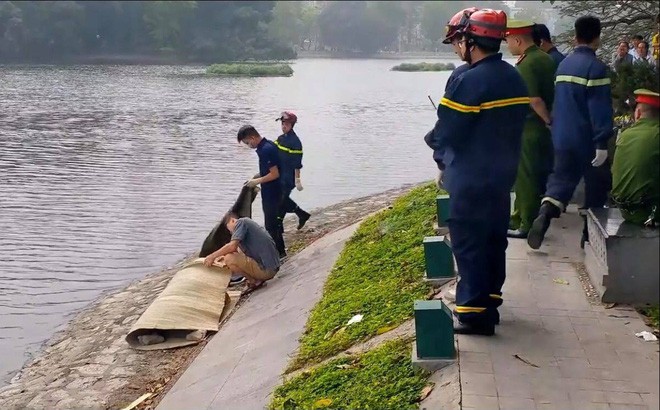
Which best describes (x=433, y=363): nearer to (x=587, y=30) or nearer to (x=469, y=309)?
(x=469, y=309)

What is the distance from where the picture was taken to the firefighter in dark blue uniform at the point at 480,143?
516 centimetres

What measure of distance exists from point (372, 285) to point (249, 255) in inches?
98.2

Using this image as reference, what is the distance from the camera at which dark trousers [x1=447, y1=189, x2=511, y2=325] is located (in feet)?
17.3

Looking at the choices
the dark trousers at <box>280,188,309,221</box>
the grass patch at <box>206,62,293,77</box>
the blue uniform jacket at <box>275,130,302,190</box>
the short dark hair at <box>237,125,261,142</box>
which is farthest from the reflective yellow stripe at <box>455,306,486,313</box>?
the grass patch at <box>206,62,293,77</box>

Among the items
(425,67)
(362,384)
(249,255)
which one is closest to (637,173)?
(362,384)

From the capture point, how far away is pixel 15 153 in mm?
23906

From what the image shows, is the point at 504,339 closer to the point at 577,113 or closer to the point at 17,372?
the point at 577,113

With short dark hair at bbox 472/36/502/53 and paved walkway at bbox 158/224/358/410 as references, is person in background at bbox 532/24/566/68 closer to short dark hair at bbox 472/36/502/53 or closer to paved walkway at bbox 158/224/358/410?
short dark hair at bbox 472/36/502/53

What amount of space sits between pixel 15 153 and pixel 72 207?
8.01 metres

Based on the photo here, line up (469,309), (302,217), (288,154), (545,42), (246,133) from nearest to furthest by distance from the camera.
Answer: (469,309)
(545,42)
(246,133)
(288,154)
(302,217)

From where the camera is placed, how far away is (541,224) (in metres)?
6.98

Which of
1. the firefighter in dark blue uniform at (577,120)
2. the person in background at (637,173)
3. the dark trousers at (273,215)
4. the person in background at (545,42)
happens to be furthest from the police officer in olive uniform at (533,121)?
the dark trousers at (273,215)

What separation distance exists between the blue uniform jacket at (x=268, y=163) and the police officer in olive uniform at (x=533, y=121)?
3.66 meters

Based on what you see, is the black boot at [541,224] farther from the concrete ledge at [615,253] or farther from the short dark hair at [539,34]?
the short dark hair at [539,34]
